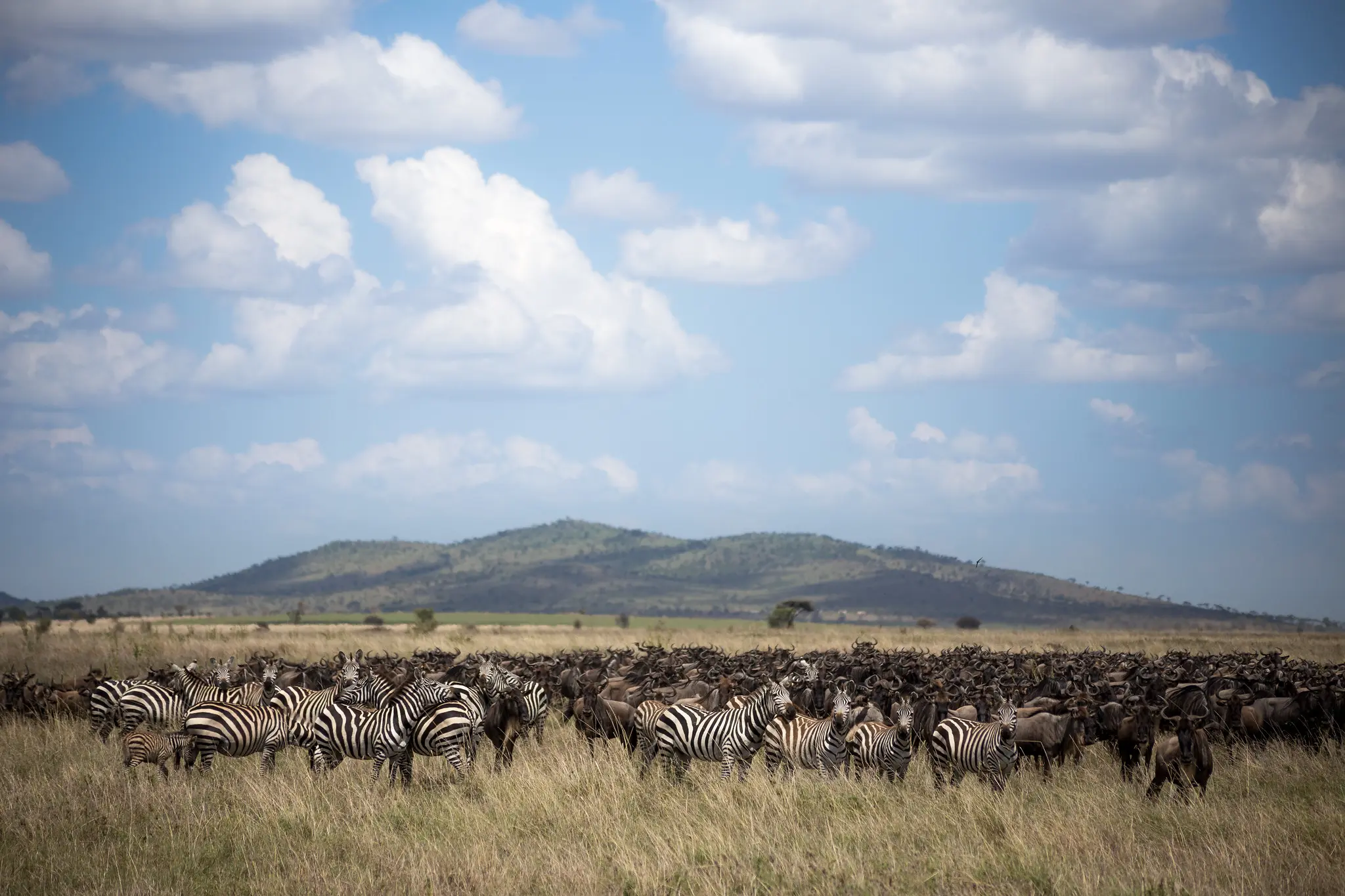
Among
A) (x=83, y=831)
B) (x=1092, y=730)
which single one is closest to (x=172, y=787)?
(x=83, y=831)

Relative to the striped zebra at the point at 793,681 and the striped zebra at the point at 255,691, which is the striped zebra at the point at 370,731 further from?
the striped zebra at the point at 793,681

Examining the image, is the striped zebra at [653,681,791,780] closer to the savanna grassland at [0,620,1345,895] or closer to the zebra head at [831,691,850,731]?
the savanna grassland at [0,620,1345,895]

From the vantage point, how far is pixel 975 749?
14906 millimetres

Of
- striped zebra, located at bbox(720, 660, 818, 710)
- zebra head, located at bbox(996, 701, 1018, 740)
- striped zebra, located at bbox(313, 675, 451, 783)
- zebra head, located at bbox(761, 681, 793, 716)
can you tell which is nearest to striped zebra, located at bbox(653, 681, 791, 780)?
zebra head, located at bbox(761, 681, 793, 716)

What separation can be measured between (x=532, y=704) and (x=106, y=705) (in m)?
7.93

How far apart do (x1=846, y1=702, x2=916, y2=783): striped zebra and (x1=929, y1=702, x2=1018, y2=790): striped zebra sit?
397 millimetres

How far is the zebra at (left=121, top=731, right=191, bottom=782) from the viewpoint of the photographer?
655 inches

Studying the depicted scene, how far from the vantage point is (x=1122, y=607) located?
6339 inches

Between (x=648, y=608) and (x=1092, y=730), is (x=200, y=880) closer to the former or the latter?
(x=1092, y=730)

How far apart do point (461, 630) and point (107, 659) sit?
28673 mm

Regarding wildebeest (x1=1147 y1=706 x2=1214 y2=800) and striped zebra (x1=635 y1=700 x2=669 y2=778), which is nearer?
wildebeest (x1=1147 y1=706 x2=1214 y2=800)

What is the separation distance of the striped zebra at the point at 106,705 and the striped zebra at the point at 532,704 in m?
6.77

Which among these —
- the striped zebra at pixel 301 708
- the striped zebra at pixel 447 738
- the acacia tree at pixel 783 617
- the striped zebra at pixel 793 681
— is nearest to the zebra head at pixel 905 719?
the striped zebra at pixel 793 681

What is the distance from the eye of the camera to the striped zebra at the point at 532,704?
63.2ft
